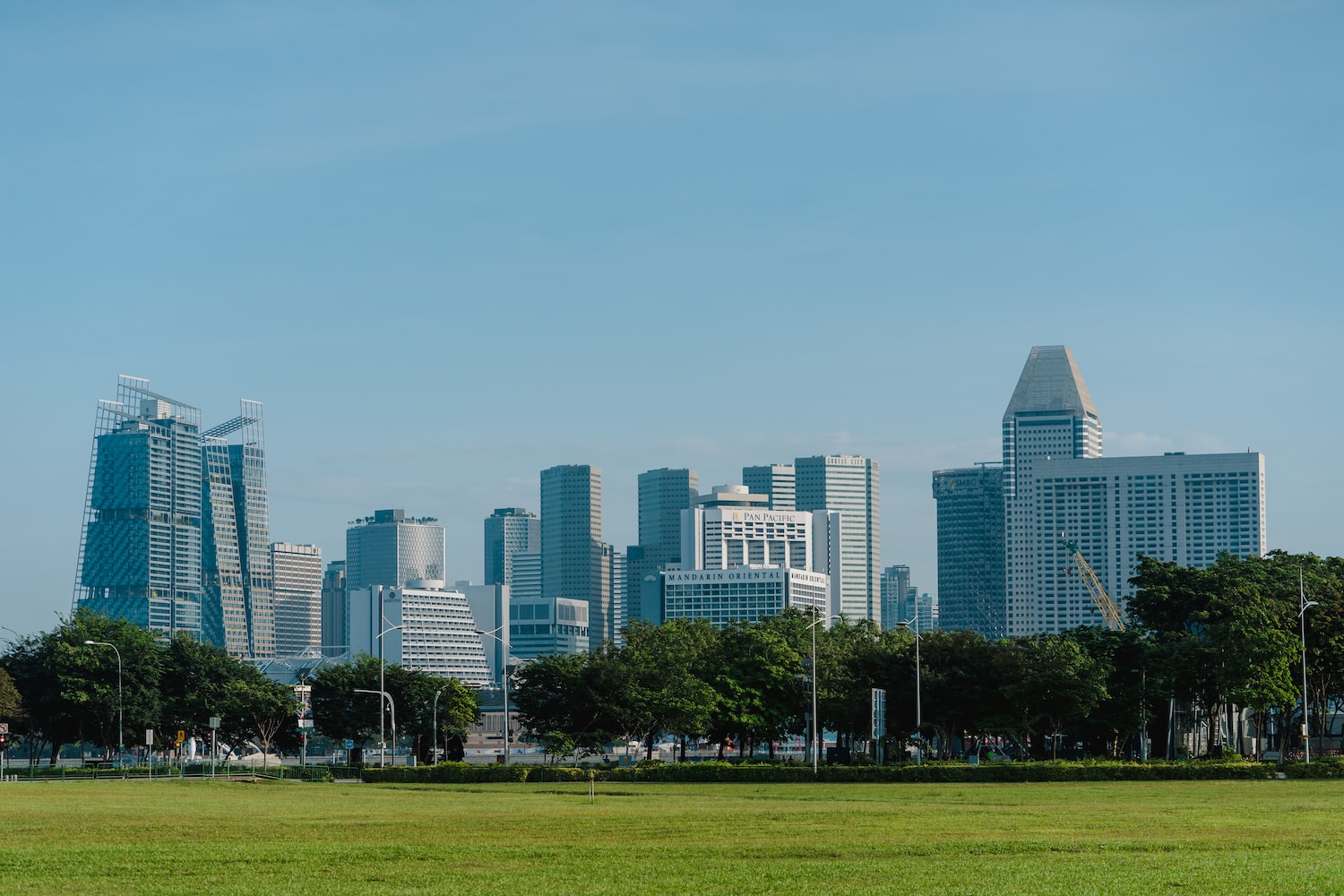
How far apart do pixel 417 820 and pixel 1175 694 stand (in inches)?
2412

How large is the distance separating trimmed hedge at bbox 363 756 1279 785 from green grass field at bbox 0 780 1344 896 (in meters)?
14.3

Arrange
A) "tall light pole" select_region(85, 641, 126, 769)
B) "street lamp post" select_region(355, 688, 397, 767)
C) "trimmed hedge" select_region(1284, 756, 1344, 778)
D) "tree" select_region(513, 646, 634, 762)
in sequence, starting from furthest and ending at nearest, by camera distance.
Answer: "street lamp post" select_region(355, 688, 397, 767) < "tree" select_region(513, 646, 634, 762) < "tall light pole" select_region(85, 641, 126, 769) < "trimmed hedge" select_region(1284, 756, 1344, 778)

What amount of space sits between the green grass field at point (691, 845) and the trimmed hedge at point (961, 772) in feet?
46.8

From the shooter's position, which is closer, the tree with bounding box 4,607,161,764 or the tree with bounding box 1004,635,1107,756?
the tree with bounding box 1004,635,1107,756

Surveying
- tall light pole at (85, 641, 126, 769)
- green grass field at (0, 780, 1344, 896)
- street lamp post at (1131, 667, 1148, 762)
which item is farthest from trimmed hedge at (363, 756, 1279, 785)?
tall light pole at (85, 641, 126, 769)

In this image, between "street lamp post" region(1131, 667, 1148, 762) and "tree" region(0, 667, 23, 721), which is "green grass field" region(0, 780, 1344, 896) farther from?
"tree" region(0, 667, 23, 721)

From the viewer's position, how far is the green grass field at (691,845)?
26.9 meters

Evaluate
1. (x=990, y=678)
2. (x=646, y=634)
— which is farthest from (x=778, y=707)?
(x=990, y=678)

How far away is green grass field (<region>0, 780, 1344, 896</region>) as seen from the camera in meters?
26.9

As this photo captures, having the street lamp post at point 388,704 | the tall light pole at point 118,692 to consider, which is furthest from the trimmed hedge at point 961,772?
the tall light pole at point 118,692

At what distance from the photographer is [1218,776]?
70938 millimetres

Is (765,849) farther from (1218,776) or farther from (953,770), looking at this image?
(1218,776)

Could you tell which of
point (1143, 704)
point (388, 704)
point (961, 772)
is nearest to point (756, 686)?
point (1143, 704)

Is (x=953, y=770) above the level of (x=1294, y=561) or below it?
below
